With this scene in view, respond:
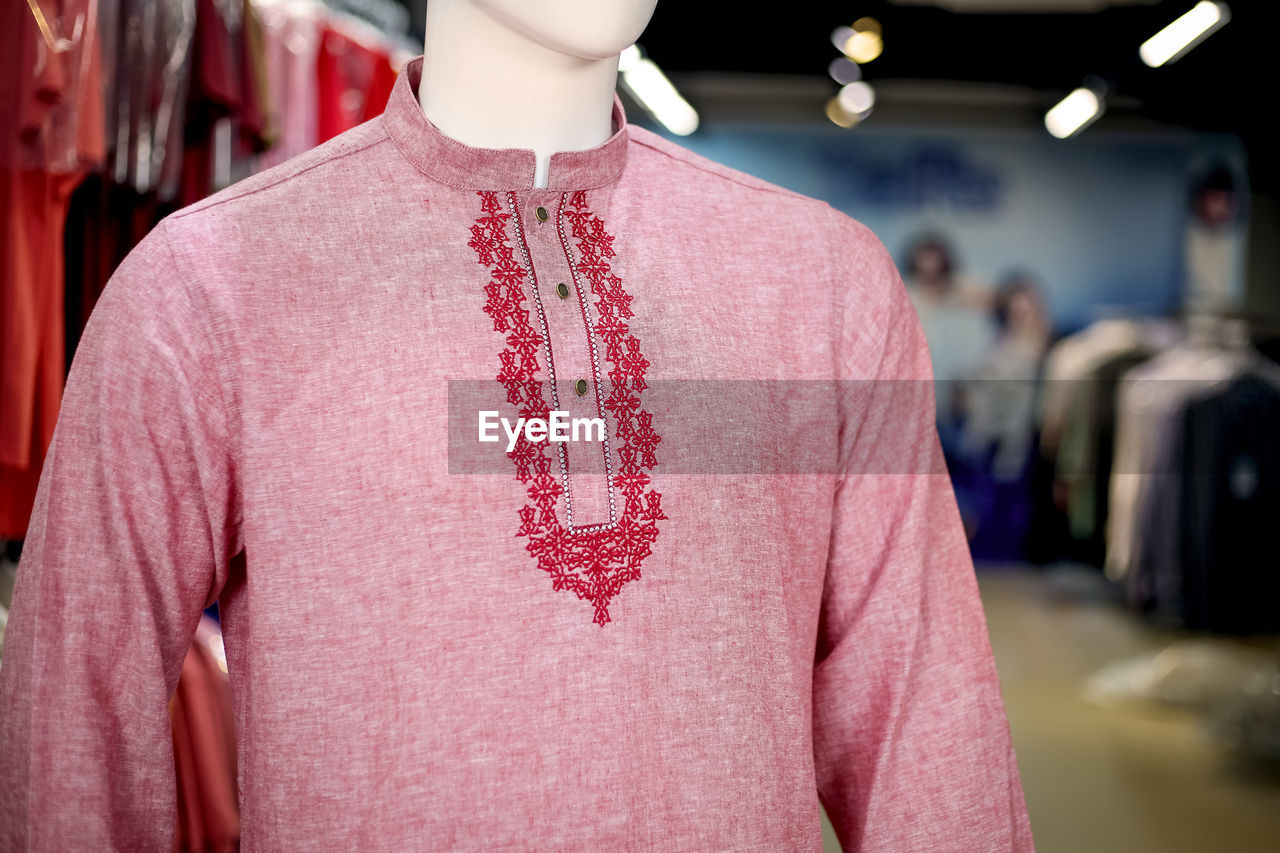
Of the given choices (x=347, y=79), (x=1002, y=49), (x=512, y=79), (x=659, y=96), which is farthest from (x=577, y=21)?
(x=1002, y=49)

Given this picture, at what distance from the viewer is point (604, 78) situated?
1.04 meters

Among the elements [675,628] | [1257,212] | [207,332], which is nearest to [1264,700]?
[1257,212]

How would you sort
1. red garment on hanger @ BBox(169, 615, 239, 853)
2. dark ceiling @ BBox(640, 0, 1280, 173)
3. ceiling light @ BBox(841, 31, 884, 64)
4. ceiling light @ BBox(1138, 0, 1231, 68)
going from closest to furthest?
red garment on hanger @ BBox(169, 615, 239, 853)
ceiling light @ BBox(1138, 0, 1231, 68)
dark ceiling @ BBox(640, 0, 1280, 173)
ceiling light @ BBox(841, 31, 884, 64)

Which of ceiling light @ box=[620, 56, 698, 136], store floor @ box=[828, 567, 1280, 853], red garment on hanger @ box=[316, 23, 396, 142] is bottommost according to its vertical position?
store floor @ box=[828, 567, 1280, 853]

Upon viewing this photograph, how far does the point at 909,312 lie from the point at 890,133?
690 centimetres

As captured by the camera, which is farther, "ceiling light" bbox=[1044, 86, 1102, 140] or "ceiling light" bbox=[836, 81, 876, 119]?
"ceiling light" bbox=[836, 81, 876, 119]

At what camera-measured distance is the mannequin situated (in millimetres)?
963

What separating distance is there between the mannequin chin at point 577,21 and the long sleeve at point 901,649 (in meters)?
0.33

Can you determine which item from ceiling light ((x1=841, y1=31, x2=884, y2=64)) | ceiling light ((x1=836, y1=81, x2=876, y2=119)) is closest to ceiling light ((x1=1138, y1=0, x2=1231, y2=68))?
ceiling light ((x1=841, y1=31, x2=884, y2=64))

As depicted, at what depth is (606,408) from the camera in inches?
37.3

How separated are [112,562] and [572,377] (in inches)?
16.0

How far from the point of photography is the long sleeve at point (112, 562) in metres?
0.89

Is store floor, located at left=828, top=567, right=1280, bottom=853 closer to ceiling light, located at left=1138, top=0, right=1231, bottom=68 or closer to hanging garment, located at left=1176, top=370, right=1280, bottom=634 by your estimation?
hanging garment, located at left=1176, top=370, right=1280, bottom=634

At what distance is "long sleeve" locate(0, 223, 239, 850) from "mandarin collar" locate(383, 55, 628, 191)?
0.23 metres
